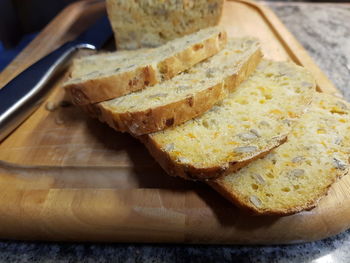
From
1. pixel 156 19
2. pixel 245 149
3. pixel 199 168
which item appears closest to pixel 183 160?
pixel 199 168

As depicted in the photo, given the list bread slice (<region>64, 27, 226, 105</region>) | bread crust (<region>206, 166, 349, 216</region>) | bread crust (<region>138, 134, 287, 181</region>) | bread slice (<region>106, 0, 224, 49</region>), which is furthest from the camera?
bread slice (<region>106, 0, 224, 49</region>)

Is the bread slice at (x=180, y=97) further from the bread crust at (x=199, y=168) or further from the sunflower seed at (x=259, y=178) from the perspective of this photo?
the sunflower seed at (x=259, y=178)

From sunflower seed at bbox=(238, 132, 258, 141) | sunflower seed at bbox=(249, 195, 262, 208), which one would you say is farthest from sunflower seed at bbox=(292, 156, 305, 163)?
sunflower seed at bbox=(249, 195, 262, 208)

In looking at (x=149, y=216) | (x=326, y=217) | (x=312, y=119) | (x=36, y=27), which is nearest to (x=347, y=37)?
(x=312, y=119)

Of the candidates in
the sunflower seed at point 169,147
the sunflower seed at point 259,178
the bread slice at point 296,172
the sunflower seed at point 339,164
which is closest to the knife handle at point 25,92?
the sunflower seed at point 169,147

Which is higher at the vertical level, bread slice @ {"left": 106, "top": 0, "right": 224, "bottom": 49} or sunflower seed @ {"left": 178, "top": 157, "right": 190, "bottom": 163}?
bread slice @ {"left": 106, "top": 0, "right": 224, "bottom": 49}

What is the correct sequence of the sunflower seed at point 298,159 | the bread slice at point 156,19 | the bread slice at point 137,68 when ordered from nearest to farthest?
the sunflower seed at point 298,159 → the bread slice at point 137,68 → the bread slice at point 156,19

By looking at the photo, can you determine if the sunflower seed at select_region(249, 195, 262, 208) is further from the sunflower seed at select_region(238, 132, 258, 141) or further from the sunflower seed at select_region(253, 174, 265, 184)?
the sunflower seed at select_region(238, 132, 258, 141)

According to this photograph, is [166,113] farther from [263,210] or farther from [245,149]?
[263,210]
